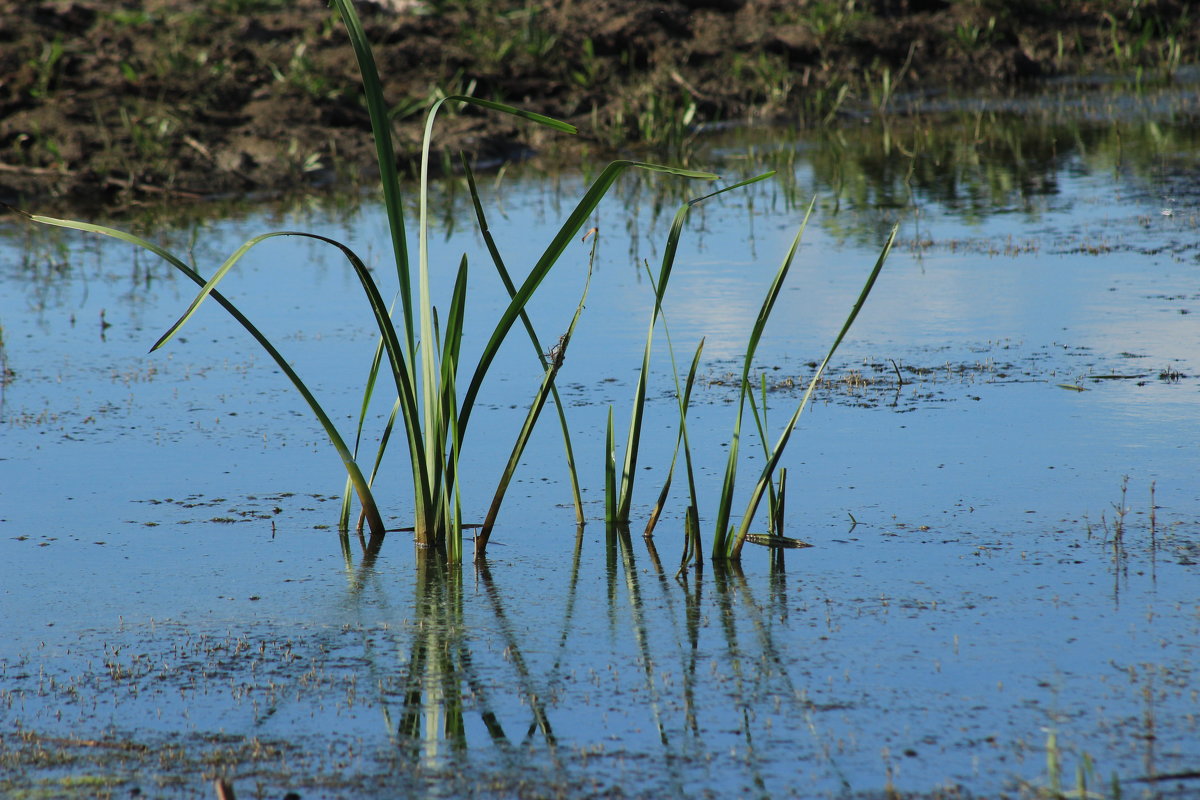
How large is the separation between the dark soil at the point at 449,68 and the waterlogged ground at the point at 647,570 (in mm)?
3378

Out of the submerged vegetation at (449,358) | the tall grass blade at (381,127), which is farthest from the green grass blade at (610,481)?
the tall grass blade at (381,127)

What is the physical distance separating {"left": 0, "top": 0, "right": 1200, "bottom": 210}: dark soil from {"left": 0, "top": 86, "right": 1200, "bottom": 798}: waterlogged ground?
338 centimetres

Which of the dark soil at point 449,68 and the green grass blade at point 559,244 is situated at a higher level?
the dark soil at point 449,68

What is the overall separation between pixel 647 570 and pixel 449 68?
9.39 metres

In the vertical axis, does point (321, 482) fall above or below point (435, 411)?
below

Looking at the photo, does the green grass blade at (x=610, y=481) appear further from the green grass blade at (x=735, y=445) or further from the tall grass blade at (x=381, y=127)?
the tall grass blade at (x=381, y=127)

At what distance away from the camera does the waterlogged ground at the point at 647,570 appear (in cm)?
210

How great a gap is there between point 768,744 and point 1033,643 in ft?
1.96

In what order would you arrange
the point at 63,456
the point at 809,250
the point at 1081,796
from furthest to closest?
the point at 809,250 < the point at 63,456 < the point at 1081,796

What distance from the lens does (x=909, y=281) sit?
5723 mm

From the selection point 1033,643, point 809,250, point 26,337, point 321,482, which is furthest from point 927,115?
point 1033,643

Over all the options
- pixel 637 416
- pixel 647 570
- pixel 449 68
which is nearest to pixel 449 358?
pixel 637 416

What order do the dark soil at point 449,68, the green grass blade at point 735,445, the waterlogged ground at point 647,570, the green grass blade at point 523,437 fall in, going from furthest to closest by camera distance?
the dark soil at point 449,68
the green grass blade at point 523,437
the green grass blade at point 735,445
the waterlogged ground at point 647,570

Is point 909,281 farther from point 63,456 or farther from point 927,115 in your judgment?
point 927,115
